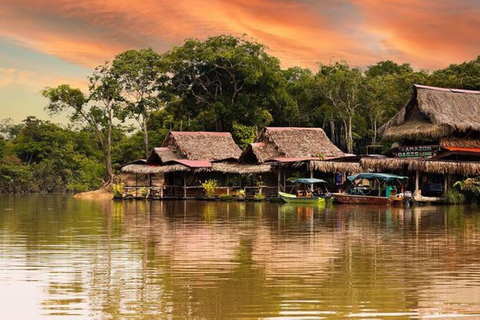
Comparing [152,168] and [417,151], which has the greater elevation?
[417,151]

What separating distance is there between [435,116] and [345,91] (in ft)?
49.7

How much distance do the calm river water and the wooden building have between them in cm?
1283

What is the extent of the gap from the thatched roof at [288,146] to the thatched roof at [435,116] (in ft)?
11.4

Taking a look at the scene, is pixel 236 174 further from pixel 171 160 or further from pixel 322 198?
pixel 322 198

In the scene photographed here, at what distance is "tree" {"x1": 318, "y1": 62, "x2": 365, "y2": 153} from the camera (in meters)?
44.6

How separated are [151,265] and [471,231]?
26.8ft

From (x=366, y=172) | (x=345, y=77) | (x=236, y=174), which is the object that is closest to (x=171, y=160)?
(x=236, y=174)

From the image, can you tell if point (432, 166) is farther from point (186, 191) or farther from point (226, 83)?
point (226, 83)

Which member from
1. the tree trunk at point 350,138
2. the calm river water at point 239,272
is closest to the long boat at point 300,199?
the calm river water at point 239,272

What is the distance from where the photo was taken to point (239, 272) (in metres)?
8.88

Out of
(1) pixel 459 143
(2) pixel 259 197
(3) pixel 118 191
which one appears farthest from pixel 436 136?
(3) pixel 118 191

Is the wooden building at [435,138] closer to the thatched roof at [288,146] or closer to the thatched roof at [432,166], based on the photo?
the thatched roof at [432,166]

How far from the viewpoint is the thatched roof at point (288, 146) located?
→ 34.1m

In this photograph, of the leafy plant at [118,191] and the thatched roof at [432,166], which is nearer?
the thatched roof at [432,166]
